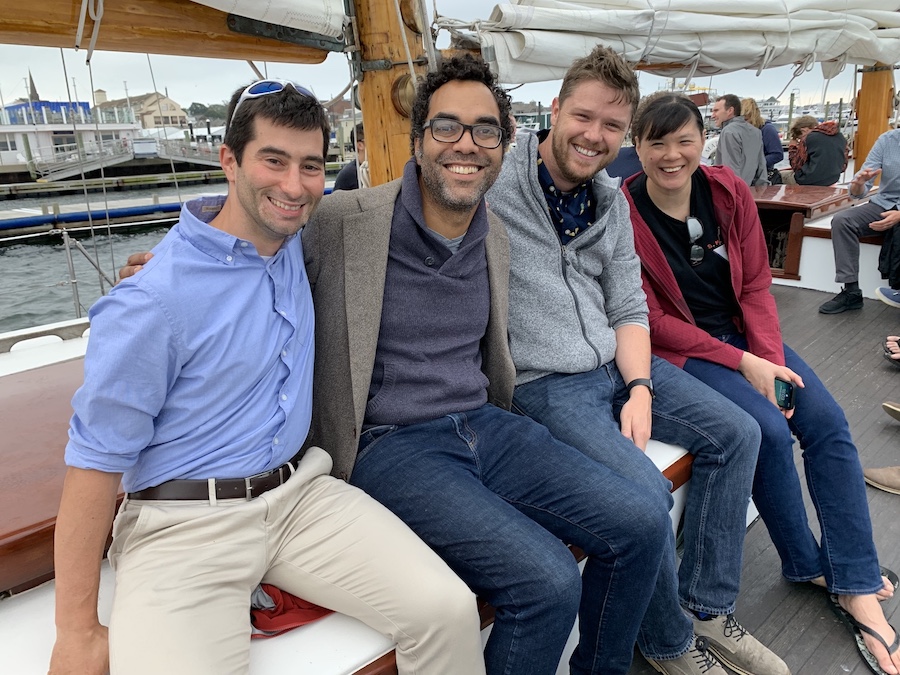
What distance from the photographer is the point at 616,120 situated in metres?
1.89

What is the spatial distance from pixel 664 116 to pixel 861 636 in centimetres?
161

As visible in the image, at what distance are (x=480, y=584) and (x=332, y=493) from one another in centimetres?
35

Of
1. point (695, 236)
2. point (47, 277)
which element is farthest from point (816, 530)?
point (47, 277)

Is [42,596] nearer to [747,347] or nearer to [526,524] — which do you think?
[526,524]

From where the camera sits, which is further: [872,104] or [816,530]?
[872,104]

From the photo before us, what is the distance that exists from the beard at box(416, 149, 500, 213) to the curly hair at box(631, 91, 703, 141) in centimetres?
76

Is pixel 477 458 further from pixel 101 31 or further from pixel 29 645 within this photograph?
pixel 101 31

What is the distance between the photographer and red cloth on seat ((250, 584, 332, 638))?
1.19 m

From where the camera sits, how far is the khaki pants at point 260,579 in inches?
40.6

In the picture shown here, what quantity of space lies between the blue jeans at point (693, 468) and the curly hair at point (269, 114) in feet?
3.11

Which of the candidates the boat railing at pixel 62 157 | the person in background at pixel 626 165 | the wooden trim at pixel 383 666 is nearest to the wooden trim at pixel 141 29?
the wooden trim at pixel 383 666

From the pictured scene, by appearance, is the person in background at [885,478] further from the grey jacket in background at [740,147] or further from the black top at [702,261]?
the grey jacket in background at [740,147]

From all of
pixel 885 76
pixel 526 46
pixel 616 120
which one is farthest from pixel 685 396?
pixel 885 76

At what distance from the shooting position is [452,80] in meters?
1.67
